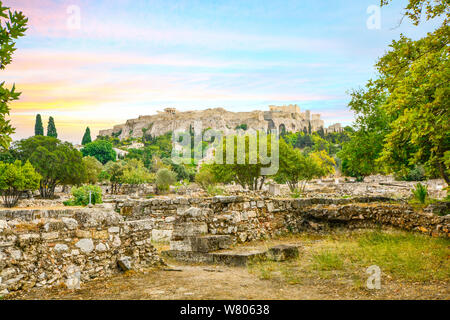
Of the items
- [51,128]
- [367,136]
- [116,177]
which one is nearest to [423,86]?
[367,136]

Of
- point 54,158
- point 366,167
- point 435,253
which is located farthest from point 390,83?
point 54,158

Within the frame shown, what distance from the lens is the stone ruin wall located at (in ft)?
17.5

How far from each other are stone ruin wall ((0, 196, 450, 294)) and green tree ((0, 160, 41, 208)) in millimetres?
30043

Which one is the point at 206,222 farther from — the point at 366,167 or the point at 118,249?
the point at 366,167

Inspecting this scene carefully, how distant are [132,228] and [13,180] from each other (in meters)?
35.7

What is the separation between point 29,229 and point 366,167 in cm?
1635

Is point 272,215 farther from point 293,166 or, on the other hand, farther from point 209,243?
point 293,166

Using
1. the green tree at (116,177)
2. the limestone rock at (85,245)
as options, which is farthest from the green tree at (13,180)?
the limestone rock at (85,245)

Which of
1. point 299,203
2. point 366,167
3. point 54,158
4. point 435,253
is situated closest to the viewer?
point 435,253

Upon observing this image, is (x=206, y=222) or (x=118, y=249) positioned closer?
(x=118, y=249)

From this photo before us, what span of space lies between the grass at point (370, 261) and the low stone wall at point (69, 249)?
233 cm

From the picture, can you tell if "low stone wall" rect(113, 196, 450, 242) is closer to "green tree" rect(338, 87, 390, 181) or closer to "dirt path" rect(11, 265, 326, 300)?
"dirt path" rect(11, 265, 326, 300)

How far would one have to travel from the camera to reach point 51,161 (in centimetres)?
4675
